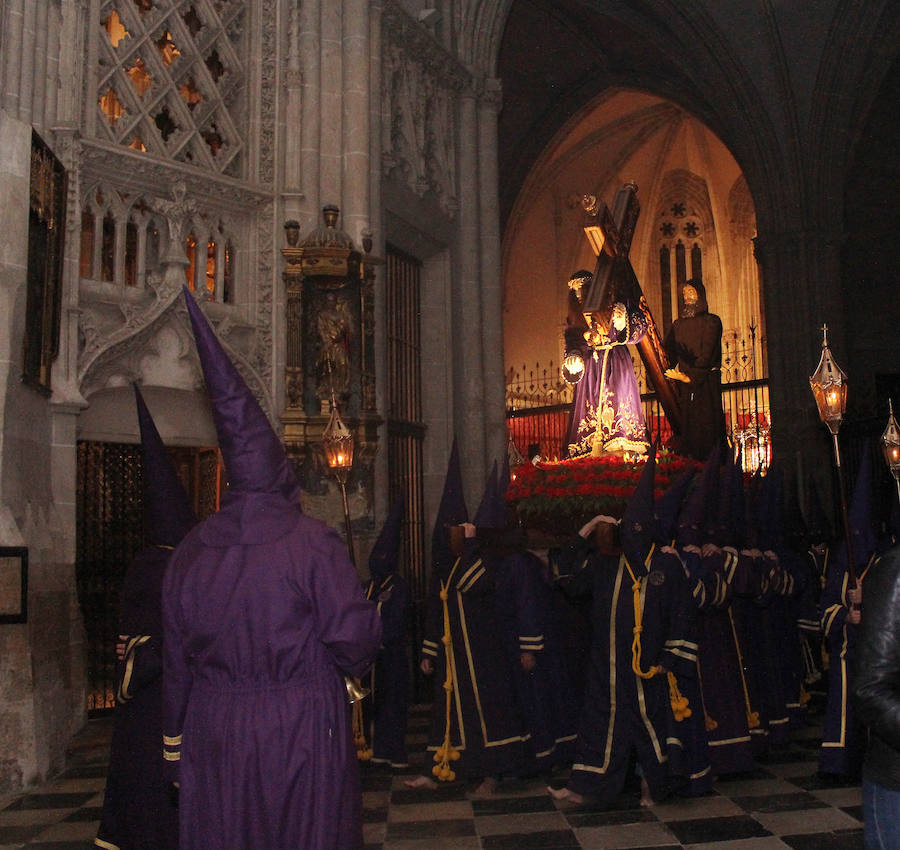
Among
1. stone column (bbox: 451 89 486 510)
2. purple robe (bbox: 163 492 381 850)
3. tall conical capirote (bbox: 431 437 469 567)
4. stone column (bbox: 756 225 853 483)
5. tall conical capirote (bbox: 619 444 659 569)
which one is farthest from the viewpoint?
stone column (bbox: 756 225 853 483)

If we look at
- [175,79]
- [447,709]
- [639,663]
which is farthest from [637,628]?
[175,79]

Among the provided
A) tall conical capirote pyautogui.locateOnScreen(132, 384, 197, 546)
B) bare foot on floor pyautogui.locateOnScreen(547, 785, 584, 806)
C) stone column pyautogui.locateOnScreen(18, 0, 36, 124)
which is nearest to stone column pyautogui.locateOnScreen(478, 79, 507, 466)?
stone column pyautogui.locateOnScreen(18, 0, 36, 124)

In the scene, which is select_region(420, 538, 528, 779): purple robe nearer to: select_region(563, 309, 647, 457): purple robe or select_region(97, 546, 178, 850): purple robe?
select_region(97, 546, 178, 850): purple robe

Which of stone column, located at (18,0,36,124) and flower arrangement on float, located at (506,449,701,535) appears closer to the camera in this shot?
flower arrangement on float, located at (506,449,701,535)

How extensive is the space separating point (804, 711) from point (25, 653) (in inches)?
234

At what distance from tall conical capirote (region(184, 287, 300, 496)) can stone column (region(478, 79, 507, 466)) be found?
310 inches

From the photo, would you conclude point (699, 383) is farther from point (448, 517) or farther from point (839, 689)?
point (839, 689)

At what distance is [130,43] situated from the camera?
8.77m

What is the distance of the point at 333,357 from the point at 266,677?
→ 19.0ft

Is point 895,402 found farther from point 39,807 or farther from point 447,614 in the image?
point 39,807

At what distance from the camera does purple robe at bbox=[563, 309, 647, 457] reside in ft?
32.8

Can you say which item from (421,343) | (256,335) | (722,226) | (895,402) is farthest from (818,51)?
(256,335)

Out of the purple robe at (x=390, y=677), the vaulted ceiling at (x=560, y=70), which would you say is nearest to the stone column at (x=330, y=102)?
the purple robe at (x=390, y=677)

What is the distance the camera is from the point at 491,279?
11.8 metres
